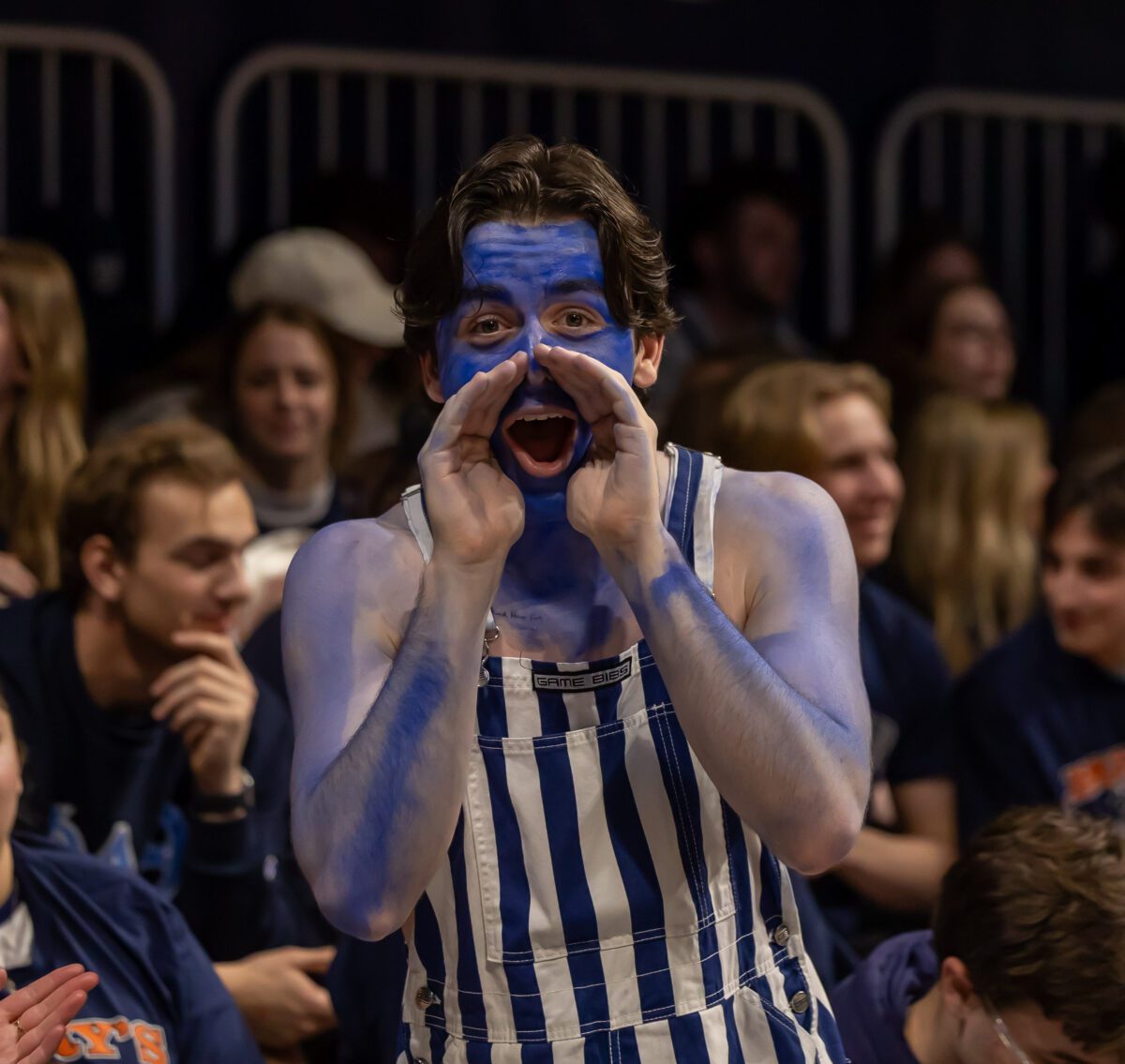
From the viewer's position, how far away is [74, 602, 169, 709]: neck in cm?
307

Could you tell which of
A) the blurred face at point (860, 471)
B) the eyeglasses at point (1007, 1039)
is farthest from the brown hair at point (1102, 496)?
the eyeglasses at point (1007, 1039)

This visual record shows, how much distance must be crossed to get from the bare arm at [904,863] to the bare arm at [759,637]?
156cm

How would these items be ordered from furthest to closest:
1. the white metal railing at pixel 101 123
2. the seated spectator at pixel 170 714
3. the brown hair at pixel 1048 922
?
the white metal railing at pixel 101 123, the seated spectator at pixel 170 714, the brown hair at pixel 1048 922

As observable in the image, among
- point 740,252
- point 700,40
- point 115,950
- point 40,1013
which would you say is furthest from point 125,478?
point 700,40

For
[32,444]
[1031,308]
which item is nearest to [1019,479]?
[1031,308]

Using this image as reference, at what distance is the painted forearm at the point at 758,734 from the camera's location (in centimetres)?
158

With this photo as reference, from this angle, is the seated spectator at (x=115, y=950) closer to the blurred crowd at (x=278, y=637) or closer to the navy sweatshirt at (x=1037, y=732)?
the blurred crowd at (x=278, y=637)

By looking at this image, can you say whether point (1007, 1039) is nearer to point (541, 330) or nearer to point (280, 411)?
point (541, 330)

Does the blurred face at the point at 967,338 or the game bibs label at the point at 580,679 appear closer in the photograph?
the game bibs label at the point at 580,679

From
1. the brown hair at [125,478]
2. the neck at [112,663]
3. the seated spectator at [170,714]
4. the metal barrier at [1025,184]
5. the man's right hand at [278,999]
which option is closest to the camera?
the man's right hand at [278,999]

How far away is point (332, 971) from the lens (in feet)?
8.85

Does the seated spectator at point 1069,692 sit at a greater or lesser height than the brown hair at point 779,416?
lesser

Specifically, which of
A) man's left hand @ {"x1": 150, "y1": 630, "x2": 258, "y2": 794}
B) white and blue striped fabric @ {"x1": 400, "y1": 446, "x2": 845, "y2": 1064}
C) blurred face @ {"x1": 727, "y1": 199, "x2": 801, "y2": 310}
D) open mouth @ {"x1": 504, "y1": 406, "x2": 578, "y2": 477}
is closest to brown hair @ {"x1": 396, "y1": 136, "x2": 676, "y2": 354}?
open mouth @ {"x1": 504, "y1": 406, "x2": 578, "y2": 477}

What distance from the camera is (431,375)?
1866 millimetres
